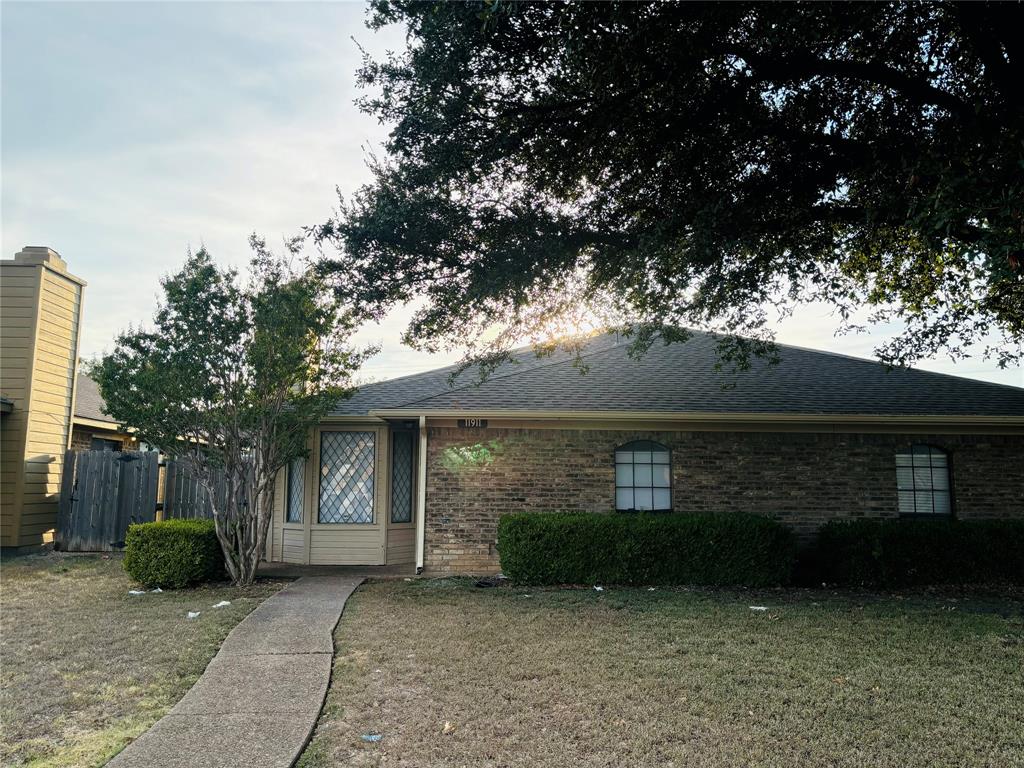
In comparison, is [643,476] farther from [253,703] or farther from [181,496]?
[181,496]

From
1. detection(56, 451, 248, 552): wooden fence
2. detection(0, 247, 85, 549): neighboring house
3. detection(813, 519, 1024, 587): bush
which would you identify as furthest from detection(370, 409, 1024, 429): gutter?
detection(0, 247, 85, 549): neighboring house

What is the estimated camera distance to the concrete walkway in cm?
415

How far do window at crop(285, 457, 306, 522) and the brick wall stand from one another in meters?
2.78

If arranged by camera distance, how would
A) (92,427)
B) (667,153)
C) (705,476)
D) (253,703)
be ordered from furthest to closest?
(92,427), (705,476), (667,153), (253,703)

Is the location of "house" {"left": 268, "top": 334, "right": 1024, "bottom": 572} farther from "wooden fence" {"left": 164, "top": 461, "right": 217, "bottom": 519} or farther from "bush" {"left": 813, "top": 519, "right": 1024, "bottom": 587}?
"wooden fence" {"left": 164, "top": 461, "right": 217, "bottom": 519}

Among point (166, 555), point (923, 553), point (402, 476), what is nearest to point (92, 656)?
point (166, 555)

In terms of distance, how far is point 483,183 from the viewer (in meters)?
8.32

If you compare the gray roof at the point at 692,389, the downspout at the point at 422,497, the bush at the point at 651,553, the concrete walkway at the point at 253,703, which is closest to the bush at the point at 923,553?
the bush at the point at 651,553

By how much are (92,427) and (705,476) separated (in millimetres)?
13850

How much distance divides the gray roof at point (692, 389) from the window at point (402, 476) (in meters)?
0.78

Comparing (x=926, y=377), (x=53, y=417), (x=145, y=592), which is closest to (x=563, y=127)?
(x=145, y=592)

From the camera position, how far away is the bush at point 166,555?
9797 mm

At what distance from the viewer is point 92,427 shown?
16188mm

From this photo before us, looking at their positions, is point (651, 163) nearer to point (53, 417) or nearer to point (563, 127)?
point (563, 127)
